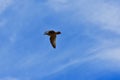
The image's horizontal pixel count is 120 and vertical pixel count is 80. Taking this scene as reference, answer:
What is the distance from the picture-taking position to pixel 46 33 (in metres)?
68.6

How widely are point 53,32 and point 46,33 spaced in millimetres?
2411

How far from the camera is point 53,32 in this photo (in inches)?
2790

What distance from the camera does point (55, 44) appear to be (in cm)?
7231

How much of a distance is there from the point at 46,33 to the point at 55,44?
410 cm

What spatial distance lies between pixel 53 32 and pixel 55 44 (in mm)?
2142
